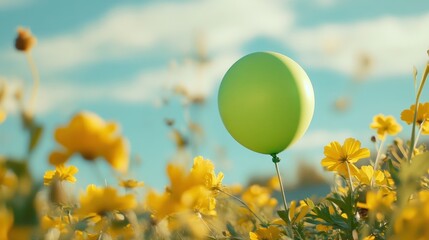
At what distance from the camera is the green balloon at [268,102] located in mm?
2182

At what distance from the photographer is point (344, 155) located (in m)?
1.61

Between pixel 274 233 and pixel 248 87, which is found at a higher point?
pixel 248 87

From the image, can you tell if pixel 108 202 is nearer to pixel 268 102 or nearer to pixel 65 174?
pixel 65 174

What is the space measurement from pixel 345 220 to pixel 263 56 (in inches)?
40.4

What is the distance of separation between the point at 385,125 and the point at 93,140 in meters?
1.74

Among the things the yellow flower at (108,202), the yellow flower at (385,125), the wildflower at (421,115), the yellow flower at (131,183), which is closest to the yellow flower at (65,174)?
the yellow flower at (131,183)

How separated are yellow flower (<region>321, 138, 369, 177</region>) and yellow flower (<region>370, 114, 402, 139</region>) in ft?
2.28

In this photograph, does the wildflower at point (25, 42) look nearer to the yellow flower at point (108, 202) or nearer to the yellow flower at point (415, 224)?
the yellow flower at point (108, 202)

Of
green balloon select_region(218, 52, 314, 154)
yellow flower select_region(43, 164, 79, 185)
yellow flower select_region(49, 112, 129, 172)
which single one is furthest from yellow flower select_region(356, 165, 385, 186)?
yellow flower select_region(49, 112, 129, 172)

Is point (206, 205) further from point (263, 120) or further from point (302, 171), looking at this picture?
point (302, 171)

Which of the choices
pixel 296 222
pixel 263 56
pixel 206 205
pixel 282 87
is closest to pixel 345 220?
pixel 296 222

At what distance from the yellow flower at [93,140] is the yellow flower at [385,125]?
5.54 ft

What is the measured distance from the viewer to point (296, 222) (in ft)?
5.07

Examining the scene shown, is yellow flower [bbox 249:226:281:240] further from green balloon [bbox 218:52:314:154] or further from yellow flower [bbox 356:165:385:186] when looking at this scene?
green balloon [bbox 218:52:314:154]
